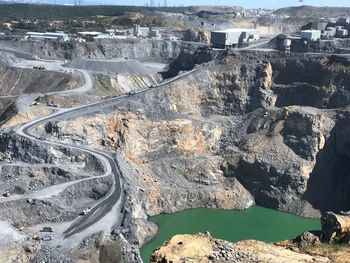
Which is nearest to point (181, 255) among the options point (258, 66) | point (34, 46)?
point (258, 66)

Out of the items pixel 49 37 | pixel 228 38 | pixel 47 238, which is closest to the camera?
pixel 47 238

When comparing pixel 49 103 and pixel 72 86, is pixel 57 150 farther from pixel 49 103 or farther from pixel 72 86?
pixel 72 86

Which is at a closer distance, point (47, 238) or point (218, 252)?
point (218, 252)

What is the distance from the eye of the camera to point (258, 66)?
298 ft

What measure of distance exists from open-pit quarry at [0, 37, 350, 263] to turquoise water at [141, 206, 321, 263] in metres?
1.17

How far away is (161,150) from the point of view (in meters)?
72.9

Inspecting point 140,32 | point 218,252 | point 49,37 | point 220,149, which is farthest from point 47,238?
point 140,32

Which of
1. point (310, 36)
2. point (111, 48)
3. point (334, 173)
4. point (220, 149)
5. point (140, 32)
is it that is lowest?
point (334, 173)

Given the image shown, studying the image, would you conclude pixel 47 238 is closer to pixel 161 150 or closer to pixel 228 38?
pixel 161 150

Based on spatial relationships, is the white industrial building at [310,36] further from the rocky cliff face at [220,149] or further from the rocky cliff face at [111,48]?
the rocky cliff face at [111,48]

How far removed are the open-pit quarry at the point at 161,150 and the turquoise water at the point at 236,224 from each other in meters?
1.17

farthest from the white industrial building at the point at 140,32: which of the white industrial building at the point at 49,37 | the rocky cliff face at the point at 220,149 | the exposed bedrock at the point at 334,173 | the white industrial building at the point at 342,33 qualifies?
the exposed bedrock at the point at 334,173

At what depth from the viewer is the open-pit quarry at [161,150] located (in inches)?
1873

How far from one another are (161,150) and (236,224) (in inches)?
581
